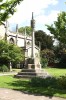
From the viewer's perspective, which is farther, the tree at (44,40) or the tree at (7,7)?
the tree at (44,40)

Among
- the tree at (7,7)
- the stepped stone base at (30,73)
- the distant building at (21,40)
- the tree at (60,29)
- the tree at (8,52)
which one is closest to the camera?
the tree at (7,7)

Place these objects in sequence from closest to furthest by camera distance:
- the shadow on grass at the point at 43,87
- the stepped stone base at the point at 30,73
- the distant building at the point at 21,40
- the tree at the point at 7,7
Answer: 1. the tree at the point at 7,7
2. the shadow on grass at the point at 43,87
3. the stepped stone base at the point at 30,73
4. the distant building at the point at 21,40

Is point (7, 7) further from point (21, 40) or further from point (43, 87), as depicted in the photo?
point (21, 40)

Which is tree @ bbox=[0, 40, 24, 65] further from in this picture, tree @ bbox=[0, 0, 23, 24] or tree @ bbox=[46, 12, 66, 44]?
tree @ bbox=[0, 0, 23, 24]

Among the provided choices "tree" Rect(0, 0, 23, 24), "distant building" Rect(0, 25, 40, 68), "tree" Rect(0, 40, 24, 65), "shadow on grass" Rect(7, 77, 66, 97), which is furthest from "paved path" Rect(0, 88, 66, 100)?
"distant building" Rect(0, 25, 40, 68)

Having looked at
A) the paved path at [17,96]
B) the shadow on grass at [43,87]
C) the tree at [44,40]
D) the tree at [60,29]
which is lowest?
the tree at [44,40]

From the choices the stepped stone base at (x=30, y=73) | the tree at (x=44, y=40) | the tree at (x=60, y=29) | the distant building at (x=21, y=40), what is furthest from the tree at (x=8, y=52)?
the tree at (x=44, y=40)

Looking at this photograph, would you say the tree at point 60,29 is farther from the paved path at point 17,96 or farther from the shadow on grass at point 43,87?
the paved path at point 17,96

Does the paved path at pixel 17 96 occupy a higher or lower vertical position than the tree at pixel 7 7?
lower

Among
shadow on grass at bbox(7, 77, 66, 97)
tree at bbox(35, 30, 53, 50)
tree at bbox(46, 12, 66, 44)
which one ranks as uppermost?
tree at bbox(46, 12, 66, 44)

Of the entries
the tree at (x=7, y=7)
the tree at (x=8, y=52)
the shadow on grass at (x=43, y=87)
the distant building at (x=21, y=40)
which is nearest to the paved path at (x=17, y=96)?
the shadow on grass at (x=43, y=87)

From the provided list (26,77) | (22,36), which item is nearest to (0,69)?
(26,77)

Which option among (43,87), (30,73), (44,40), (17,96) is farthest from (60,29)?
(44,40)

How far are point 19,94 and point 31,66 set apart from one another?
53.2 ft
